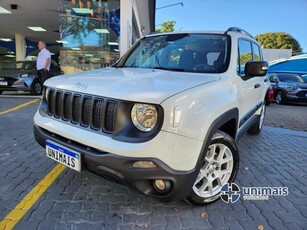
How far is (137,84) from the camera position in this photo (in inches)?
98.9

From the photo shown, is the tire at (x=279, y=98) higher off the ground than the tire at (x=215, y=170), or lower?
lower

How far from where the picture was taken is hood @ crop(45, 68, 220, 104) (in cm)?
228

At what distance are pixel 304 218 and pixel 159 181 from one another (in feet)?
4.98

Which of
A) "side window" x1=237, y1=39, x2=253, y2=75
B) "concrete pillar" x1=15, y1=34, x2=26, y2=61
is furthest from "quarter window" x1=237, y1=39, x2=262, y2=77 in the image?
"concrete pillar" x1=15, y1=34, x2=26, y2=61

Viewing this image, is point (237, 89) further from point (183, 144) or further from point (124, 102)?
point (124, 102)

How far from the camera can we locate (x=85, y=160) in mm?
2461

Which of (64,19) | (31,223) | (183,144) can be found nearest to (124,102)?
(183,144)

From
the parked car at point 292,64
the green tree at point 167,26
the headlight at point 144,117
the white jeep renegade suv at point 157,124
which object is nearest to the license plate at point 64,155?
the white jeep renegade suv at point 157,124

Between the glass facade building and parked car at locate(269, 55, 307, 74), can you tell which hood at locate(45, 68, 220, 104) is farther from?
parked car at locate(269, 55, 307, 74)

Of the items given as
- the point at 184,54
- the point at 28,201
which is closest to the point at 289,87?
the point at 184,54

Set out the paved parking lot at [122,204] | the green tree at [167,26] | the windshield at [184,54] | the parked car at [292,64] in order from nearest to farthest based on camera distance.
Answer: the paved parking lot at [122,204]
the windshield at [184,54]
the parked car at [292,64]
the green tree at [167,26]

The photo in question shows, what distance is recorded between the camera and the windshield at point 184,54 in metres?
3.38

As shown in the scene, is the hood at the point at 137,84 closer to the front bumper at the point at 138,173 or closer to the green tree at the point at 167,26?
the front bumper at the point at 138,173

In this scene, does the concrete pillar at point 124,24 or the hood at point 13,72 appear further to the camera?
the hood at point 13,72
